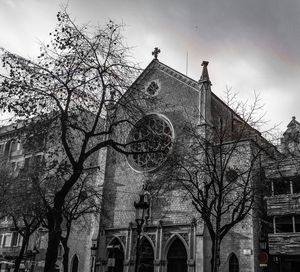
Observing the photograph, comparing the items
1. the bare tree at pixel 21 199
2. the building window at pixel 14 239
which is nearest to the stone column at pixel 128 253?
the bare tree at pixel 21 199

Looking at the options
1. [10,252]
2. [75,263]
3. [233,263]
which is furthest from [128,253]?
[10,252]

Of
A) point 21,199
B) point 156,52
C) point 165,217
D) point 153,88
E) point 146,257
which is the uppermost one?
point 156,52

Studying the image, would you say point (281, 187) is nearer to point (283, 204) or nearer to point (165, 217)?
point (283, 204)

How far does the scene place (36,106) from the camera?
1434 cm

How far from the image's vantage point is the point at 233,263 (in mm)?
27141

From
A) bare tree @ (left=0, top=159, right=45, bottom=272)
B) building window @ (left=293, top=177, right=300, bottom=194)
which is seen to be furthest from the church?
bare tree @ (left=0, top=159, right=45, bottom=272)

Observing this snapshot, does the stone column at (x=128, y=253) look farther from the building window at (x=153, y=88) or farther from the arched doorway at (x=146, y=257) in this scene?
the building window at (x=153, y=88)

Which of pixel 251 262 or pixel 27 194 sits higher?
pixel 27 194

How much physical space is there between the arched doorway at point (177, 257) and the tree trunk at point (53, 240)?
1588cm

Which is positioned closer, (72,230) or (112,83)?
(112,83)

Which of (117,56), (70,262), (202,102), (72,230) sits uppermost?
Answer: (202,102)

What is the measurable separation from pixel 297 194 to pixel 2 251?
30.9 m

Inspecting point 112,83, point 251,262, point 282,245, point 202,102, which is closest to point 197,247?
point 251,262

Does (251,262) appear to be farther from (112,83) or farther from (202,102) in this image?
(112,83)
